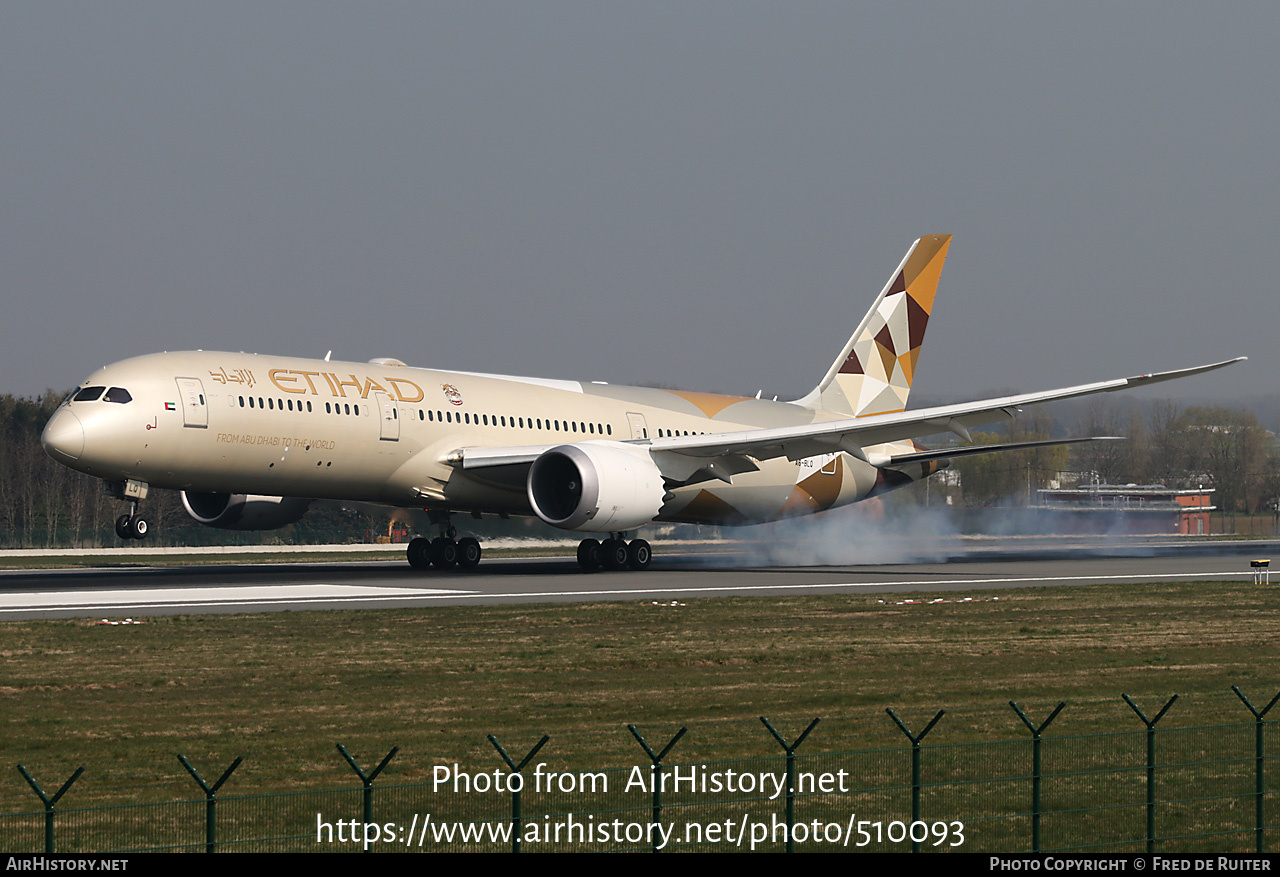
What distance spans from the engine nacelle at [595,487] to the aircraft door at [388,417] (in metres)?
3.65

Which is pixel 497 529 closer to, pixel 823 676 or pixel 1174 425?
pixel 823 676

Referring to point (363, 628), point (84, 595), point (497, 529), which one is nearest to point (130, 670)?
point (363, 628)

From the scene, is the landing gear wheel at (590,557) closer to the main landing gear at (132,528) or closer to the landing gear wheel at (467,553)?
the landing gear wheel at (467,553)

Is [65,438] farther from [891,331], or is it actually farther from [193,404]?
[891,331]

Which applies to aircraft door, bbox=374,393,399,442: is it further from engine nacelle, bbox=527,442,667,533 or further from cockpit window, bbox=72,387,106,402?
cockpit window, bbox=72,387,106,402

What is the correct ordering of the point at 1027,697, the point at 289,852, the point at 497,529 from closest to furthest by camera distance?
the point at 289,852 < the point at 1027,697 < the point at 497,529

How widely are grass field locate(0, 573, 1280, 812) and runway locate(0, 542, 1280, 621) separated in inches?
108

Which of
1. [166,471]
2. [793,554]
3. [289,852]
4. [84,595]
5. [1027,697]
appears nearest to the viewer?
[289,852]

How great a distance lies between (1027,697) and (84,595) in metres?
20.4

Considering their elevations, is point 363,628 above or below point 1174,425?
below

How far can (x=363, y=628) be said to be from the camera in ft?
76.4

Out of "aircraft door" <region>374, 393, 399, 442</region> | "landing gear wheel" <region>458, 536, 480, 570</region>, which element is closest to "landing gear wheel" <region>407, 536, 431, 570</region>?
"landing gear wheel" <region>458, 536, 480, 570</region>

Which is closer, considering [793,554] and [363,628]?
[363,628]

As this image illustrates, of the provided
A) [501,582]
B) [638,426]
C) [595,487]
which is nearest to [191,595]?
[501,582]
